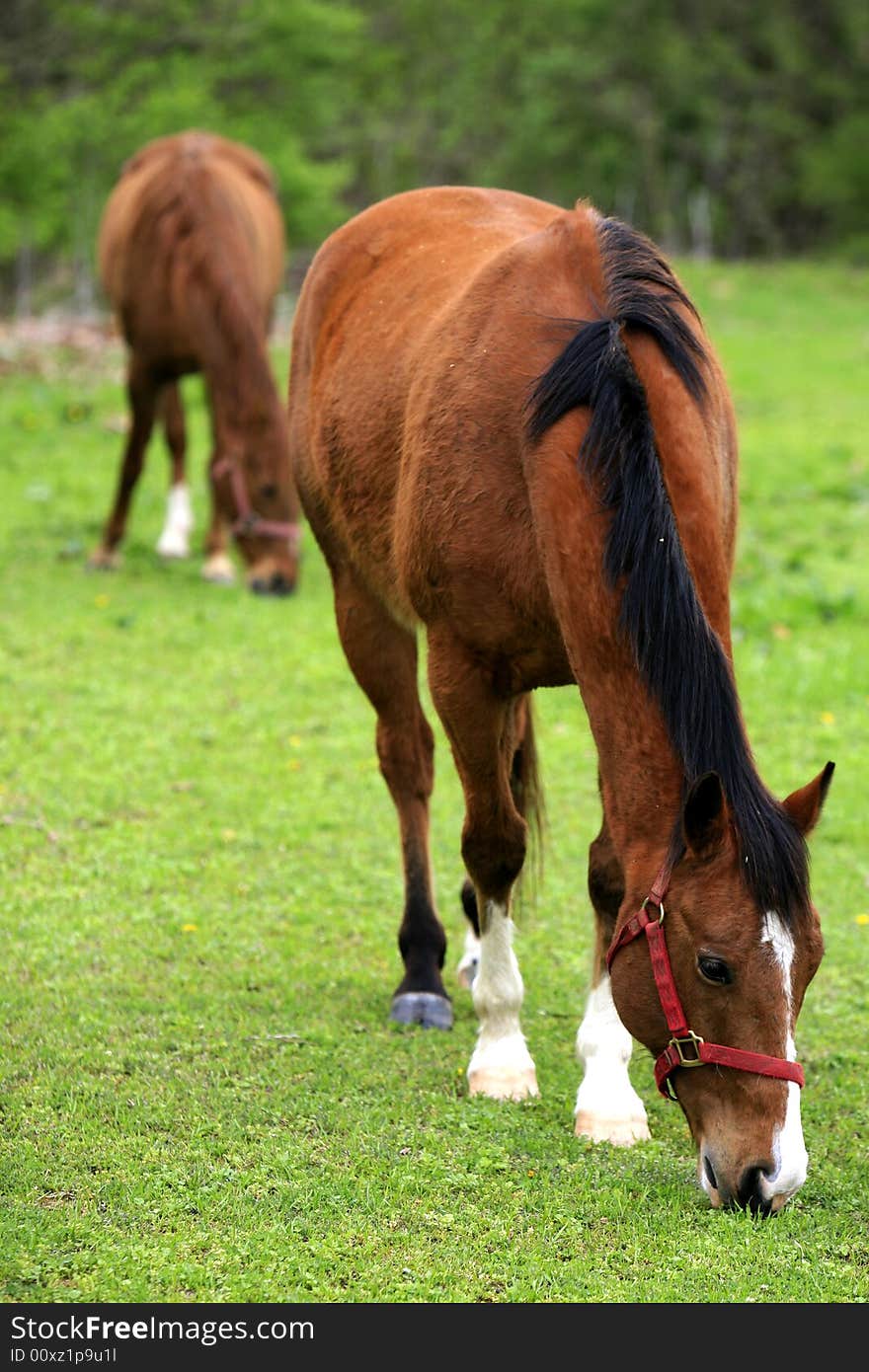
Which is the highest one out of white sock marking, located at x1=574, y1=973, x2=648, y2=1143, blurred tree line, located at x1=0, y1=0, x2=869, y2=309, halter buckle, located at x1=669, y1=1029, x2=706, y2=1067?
halter buckle, located at x1=669, y1=1029, x2=706, y2=1067

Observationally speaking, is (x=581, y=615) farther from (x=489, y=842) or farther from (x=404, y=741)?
(x=404, y=741)

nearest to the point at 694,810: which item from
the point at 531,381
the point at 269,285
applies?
the point at 531,381

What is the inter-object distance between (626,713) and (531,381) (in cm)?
86

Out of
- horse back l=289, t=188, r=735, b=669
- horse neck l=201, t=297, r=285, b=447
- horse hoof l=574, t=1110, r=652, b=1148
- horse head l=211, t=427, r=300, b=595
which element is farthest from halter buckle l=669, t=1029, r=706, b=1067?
horse neck l=201, t=297, r=285, b=447

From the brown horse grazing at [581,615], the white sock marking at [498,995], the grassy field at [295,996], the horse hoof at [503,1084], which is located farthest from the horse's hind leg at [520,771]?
the horse hoof at [503,1084]

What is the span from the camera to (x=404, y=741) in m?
4.68

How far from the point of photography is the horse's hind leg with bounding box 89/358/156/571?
382 inches

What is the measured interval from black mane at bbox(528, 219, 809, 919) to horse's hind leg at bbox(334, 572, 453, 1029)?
1.34 m

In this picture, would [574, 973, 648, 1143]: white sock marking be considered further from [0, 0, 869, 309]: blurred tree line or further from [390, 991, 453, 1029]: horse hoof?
[0, 0, 869, 309]: blurred tree line

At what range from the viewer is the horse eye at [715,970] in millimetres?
2951

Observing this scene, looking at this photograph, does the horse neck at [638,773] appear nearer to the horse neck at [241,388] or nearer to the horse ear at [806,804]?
the horse ear at [806,804]

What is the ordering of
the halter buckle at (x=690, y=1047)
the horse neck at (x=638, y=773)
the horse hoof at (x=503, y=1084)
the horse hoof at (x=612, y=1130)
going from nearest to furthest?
the halter buckle at (x=690, y=1047), the horse neck at (x=638, y=773), the horse hoof at (x=612, y=1130), the horse hoof at (x=503, y=1084)

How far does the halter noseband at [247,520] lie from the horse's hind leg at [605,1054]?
5795 mm

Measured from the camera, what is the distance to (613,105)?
3669cm
